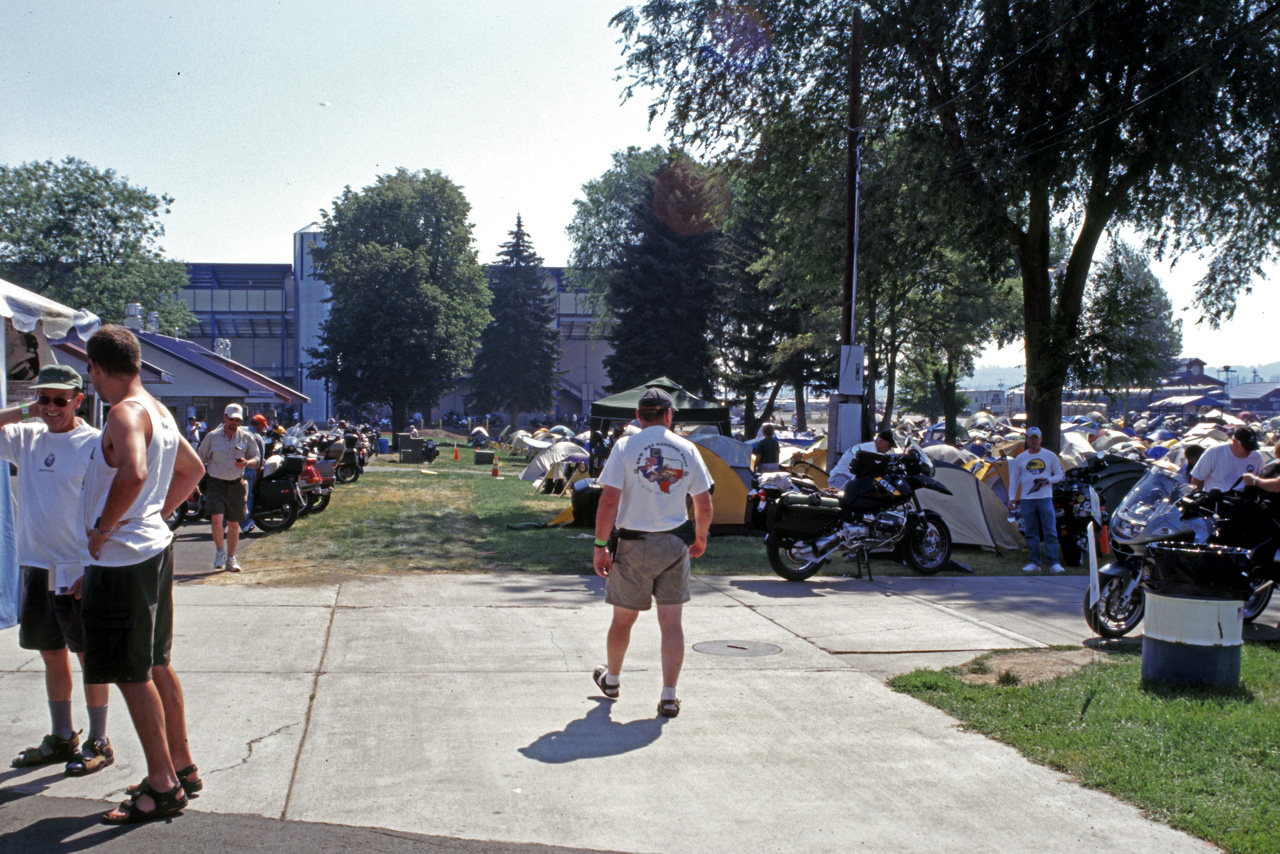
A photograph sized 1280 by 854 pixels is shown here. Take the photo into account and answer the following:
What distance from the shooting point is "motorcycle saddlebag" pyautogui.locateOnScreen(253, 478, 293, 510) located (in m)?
14.2

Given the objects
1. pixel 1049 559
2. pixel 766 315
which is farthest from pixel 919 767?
pixel 766 315

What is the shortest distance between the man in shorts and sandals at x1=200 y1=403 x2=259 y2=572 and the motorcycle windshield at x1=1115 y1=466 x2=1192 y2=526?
8.48m

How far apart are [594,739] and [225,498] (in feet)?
22.8

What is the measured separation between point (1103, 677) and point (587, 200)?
6161 centimetres

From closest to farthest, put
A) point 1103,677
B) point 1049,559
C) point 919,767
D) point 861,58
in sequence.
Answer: point 919,767 < point 1103,677 < point 1049,559 < point 861,58

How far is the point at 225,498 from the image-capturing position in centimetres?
1064

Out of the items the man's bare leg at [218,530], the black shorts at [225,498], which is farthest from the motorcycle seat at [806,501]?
the man's bare leg at [218,530]

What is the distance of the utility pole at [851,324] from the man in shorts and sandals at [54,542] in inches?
501

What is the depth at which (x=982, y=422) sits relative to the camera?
68.0 meters

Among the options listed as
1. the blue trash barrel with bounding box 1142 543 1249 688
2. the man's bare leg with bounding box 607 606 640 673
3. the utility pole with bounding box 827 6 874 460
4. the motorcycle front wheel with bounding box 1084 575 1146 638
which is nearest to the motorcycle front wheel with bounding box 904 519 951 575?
the motorcycle front wheel with bounding box 1084 575 1146 638

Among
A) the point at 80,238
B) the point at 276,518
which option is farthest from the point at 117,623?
the point at 80,238

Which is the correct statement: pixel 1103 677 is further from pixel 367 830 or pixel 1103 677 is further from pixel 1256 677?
pixel 367 830

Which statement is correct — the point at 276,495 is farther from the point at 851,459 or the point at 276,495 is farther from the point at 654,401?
the point at 654,401

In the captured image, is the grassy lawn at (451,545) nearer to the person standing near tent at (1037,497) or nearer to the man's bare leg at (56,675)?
the person standing near tent at (1037,497)
